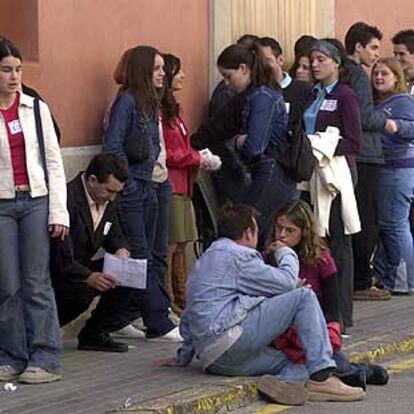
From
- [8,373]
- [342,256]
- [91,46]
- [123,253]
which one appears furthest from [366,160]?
[8,373]

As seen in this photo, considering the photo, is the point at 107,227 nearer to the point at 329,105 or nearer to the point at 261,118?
the point at 261,118

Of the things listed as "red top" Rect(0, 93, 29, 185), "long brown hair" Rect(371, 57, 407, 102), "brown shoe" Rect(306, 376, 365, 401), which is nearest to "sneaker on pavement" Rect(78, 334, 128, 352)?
"brown shoe" Rect(306, 376, 365, 401)

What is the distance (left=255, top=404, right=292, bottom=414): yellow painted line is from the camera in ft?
28.3

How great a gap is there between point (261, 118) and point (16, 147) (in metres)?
2.75

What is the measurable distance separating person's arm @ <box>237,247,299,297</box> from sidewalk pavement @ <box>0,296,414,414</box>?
55 centimetres

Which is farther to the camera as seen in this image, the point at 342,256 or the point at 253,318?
the point at 342,256

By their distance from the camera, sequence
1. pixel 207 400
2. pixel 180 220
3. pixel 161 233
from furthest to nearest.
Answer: pixel 180 220, pixel 161 233, pixel 207 400

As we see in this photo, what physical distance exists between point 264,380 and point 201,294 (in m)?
0.64

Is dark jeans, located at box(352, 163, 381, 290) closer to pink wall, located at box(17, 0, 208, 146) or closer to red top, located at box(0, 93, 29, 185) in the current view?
pink wall, located at box(17, 0, 208, 146)

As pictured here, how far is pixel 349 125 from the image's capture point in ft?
37.9

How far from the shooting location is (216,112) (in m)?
11.7

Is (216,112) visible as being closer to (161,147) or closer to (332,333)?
(161,147)

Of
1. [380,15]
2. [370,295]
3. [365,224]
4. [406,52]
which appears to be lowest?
[370,295]

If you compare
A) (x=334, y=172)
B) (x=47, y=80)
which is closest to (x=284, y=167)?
(x=334, y=172)
